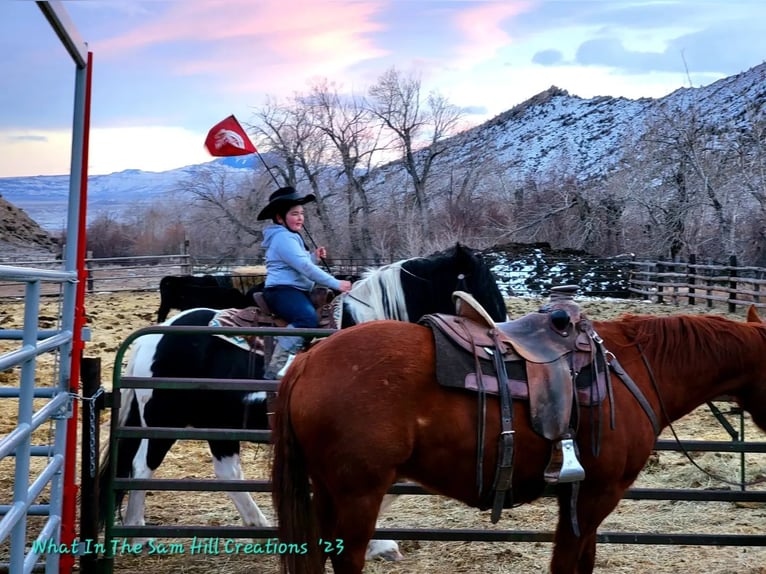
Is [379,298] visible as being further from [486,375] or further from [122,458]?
[486,375]

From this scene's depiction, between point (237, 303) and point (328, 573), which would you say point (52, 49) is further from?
point (237, 303)

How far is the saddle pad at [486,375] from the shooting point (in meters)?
3.01

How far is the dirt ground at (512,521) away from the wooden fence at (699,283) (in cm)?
1162

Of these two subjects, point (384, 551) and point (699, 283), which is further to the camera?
point (699, 283)

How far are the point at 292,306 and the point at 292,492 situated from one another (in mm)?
2127

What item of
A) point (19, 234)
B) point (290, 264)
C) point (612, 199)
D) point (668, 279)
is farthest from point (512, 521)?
point (612, 199)

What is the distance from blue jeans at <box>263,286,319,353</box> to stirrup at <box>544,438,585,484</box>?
235cm

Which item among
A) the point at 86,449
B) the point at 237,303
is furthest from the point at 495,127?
the point at 86,449

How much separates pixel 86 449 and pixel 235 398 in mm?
1258

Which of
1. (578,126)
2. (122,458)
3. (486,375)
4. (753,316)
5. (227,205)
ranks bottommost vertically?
(122,458)

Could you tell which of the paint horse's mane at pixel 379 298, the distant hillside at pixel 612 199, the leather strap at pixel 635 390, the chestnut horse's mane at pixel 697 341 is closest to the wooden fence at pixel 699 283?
the distant hillside at pixel 612 199

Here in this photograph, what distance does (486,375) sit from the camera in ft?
10.1

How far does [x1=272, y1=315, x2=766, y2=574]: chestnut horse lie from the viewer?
2.91 m

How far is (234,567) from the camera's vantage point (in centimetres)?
421
